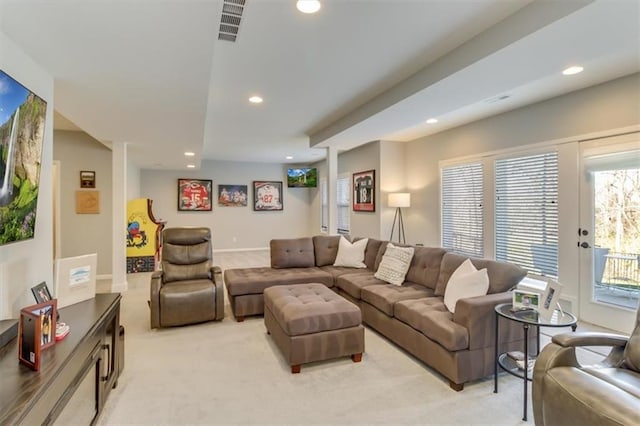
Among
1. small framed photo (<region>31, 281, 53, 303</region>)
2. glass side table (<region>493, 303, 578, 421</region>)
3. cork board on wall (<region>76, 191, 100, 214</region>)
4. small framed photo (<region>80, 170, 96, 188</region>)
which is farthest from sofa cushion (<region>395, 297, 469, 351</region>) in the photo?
small framed photo (<region>80, 170, 96, 188</region>)

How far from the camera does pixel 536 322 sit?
2.08m

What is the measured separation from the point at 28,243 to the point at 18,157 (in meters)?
0.60

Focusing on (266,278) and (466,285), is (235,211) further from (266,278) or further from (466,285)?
(466,285)

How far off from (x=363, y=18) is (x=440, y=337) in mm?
2277

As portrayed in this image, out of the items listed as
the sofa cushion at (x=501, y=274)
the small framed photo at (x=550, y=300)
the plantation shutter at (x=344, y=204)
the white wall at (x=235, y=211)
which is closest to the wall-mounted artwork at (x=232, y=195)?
the white wall at (x=235, y=211)

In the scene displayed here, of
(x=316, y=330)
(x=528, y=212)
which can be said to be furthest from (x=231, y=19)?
(x=528, y=212)

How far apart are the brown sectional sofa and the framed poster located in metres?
2.00

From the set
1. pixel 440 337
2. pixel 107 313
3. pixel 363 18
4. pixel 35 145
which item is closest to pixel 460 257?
pixel 440 337

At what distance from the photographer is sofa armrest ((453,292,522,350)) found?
234 cm

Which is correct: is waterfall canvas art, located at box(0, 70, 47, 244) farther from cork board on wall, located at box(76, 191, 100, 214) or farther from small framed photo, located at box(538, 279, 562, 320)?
cork board on wall, located at box(76, 191, 100, 214)

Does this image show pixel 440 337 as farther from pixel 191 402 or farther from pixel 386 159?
pixel 386 159

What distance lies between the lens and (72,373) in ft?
5.14

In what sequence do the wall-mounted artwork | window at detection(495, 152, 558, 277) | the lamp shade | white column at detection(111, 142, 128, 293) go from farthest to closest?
the wall-mounted artwork → the lamp shade → white column at detection(111, 142, 128, 293) → window at detection(495, 152, 558, 277)

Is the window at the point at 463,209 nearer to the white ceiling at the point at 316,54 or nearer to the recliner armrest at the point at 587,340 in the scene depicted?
the white ceiling at the point at 316,54
